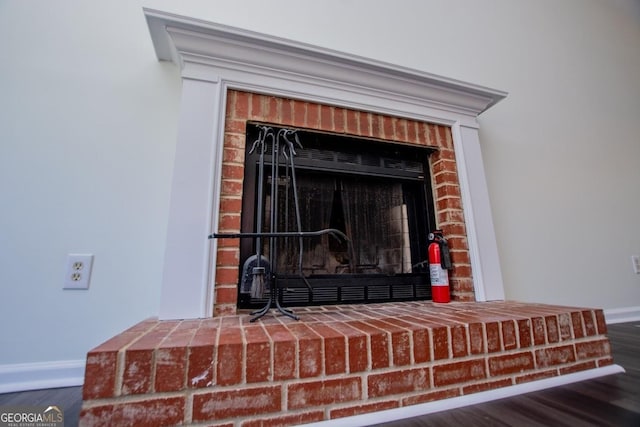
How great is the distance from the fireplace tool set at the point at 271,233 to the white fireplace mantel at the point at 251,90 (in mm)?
151

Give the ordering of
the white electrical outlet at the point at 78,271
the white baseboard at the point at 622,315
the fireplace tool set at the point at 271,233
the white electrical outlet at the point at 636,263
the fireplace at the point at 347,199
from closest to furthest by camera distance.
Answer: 1. the fireplace tool set at the point at 271,233
2. the white electrical outlet at the point at 78,271
3. the fireplace at the point at 347,199
4. the white baseboard at the point at 622,315
5. the white electrical outlet at the point at 636,263

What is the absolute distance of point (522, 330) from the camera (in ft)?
2.79

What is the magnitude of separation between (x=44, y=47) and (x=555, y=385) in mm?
2231

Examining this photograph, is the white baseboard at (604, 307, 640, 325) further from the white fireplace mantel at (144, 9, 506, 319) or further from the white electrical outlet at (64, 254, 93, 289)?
the white electrical outlet at (64, 254, 93, 289)

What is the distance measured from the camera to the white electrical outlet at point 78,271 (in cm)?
96

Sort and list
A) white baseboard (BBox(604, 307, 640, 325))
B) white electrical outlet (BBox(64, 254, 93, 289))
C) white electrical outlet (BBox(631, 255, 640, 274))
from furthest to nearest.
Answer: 1. white electrical outlet (BBox(631, 255, 640, 274))
2. white baseboard (BBox(604, 307, 640, 325))
3. white electrical outlet (BBox(64, 254, 93, 289))

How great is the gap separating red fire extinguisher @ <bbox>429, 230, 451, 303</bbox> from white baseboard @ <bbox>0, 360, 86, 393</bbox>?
4.52 ft

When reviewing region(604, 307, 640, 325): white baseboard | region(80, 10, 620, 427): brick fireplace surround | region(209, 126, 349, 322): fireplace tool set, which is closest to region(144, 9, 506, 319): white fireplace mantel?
region(80, 10, 620, 427): brick fireplace surround

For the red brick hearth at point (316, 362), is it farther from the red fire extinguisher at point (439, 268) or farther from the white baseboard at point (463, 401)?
the red fire extinguisher at point (439, 268)

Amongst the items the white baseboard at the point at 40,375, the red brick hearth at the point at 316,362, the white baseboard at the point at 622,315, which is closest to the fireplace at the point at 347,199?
the red brick hearth at the point at 316,362

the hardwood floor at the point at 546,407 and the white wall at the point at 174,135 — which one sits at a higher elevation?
the white wall at the point at 174,135

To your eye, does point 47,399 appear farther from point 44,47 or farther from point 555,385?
point 555,385

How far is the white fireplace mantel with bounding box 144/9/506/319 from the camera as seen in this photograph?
920 millimetres

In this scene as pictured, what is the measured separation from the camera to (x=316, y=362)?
66 cm
